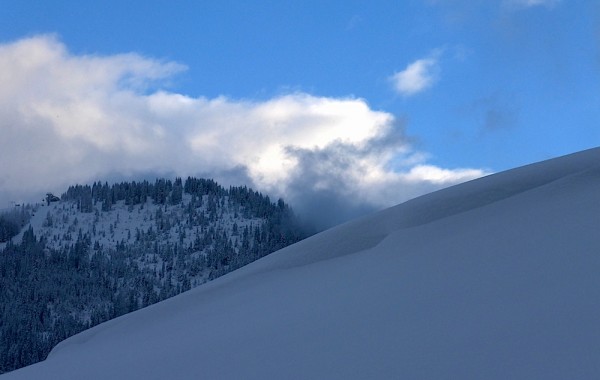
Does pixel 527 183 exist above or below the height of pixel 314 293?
above

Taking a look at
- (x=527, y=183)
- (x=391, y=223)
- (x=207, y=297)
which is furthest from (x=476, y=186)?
(x=207, y=297)

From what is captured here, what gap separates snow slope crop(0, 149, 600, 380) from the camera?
561 centimetres

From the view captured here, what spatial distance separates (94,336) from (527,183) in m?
8.13

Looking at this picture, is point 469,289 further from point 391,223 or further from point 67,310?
point 67,310

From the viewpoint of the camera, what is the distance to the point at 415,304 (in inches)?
282

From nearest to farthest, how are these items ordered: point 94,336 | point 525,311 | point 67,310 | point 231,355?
point 525,311 → point 231,355 → point 94,336 → point 67,310

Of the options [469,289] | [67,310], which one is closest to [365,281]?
[469,289]

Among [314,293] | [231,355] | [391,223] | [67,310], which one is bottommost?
[231,355]

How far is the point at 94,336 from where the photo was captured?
12.4m

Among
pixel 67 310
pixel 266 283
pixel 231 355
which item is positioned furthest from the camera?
pixel 67 310

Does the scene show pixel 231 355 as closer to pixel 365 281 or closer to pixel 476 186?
pixel 365 281

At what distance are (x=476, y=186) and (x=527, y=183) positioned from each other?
0.91 meters

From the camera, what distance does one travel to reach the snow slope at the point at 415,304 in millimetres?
5609

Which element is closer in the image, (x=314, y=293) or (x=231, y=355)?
(x=231, y=355)
